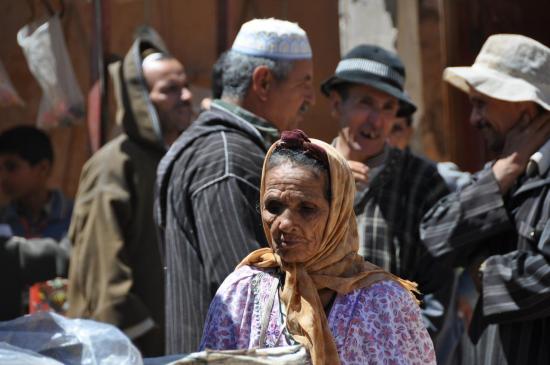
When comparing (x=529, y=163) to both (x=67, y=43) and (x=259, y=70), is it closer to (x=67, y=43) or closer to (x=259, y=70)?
(x=259, y=70)

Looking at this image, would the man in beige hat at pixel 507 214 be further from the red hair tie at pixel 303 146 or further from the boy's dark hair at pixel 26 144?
the boy's dark hair at pixel 26 144

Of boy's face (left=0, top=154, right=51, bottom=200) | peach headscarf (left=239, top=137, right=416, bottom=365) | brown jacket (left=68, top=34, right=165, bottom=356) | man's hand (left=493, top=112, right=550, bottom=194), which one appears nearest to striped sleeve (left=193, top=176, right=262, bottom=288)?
peach headscarf (left=239, top=137, right=416, bottom=365)

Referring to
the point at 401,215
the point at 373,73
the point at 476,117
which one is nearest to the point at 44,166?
the point at 373,73

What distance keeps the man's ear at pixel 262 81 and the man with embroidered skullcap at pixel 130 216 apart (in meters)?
1.69

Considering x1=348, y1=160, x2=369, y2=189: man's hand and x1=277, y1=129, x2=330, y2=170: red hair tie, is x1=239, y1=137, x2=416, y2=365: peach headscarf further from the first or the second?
x1=348, y1=160, x2=369, y2=189: man's hand

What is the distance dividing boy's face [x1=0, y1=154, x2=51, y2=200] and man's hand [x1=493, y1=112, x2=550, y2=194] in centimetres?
296

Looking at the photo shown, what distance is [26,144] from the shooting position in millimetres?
7098

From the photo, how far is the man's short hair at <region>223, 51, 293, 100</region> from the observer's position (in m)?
4.71

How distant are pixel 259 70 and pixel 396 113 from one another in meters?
1.18

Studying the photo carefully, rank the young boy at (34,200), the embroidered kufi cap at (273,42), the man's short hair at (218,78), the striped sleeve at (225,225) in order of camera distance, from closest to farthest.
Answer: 1. the striped sleeve at (225,225)
2. the embroidered kufi cap at (273,42)
3. the man's short hair at (218,78)
4. the young boy at (34,200)

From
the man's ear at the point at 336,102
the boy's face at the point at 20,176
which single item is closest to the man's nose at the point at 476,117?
the man's ear at the point at 336,102

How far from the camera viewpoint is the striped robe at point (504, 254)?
15.4 feet

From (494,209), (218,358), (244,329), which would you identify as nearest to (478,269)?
(494,209)

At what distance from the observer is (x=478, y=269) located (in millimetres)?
4957
